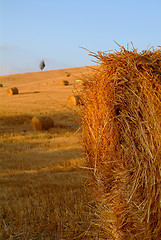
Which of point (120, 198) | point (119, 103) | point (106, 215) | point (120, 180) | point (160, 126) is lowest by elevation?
point (106, 215)

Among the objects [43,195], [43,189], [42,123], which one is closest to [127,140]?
[43,195]

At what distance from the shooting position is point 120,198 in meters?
3.99

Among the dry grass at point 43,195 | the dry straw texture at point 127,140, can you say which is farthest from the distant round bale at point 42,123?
the dry straw texture at point 127,140

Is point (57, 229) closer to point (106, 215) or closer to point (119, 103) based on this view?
point (106, 215)

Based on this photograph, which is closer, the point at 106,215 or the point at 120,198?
the point at 120,198

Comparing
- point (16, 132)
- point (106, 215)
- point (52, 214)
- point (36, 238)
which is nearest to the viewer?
point (106, 215)

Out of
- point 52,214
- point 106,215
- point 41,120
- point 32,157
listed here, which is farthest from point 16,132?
point 106,215

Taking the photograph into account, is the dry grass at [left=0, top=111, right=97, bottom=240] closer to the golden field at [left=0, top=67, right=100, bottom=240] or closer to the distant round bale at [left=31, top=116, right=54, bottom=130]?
the golden field at [left=0, top=67, right=100, bottom=240]

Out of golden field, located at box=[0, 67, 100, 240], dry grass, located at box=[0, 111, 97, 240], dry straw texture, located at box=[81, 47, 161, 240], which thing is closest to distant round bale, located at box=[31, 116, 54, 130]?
golden field, located at box=[0, 67, 100, 240]

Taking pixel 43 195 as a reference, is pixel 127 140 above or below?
above

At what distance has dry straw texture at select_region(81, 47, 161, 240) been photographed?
3.54m

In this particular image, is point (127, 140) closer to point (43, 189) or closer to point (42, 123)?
point (43, 189)

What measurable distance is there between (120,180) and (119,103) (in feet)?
3.22

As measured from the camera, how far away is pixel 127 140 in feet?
12.5
